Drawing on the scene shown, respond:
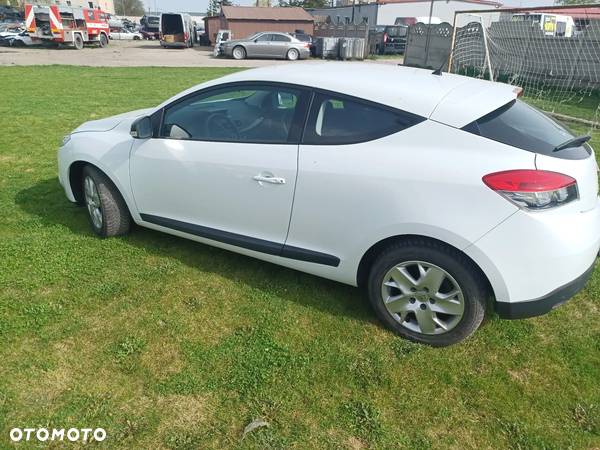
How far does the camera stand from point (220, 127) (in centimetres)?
328

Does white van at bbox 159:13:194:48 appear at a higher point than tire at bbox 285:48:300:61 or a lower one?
higher

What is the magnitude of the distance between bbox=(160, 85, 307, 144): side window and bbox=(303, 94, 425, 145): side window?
0.36ft

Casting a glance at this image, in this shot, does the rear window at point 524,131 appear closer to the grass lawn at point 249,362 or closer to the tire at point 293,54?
the grass lawn at point 249,362

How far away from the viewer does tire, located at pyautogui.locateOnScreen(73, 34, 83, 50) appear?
2870cm

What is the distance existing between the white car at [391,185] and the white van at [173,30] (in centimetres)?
3280

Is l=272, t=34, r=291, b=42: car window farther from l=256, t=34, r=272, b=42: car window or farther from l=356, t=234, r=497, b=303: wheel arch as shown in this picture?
l=356, t=234, r=497, b=303: wheel arch

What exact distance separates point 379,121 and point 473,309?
1201mm

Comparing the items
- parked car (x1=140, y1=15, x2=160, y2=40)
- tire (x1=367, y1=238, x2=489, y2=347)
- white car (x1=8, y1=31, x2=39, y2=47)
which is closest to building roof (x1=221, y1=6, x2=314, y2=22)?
white car (x1=8, y1=31, x2=39, y2=47)

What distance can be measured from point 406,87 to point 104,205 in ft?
8.56

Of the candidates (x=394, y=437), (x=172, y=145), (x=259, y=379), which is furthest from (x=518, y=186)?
(x=172, y=145)

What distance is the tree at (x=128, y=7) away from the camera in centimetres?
9486

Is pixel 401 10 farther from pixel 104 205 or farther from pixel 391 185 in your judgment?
pixel 391 185

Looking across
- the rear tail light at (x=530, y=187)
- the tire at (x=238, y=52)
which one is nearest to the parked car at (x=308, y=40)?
the tire at (x=238, y=52)

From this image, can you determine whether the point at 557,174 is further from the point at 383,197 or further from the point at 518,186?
the point at 383,197
